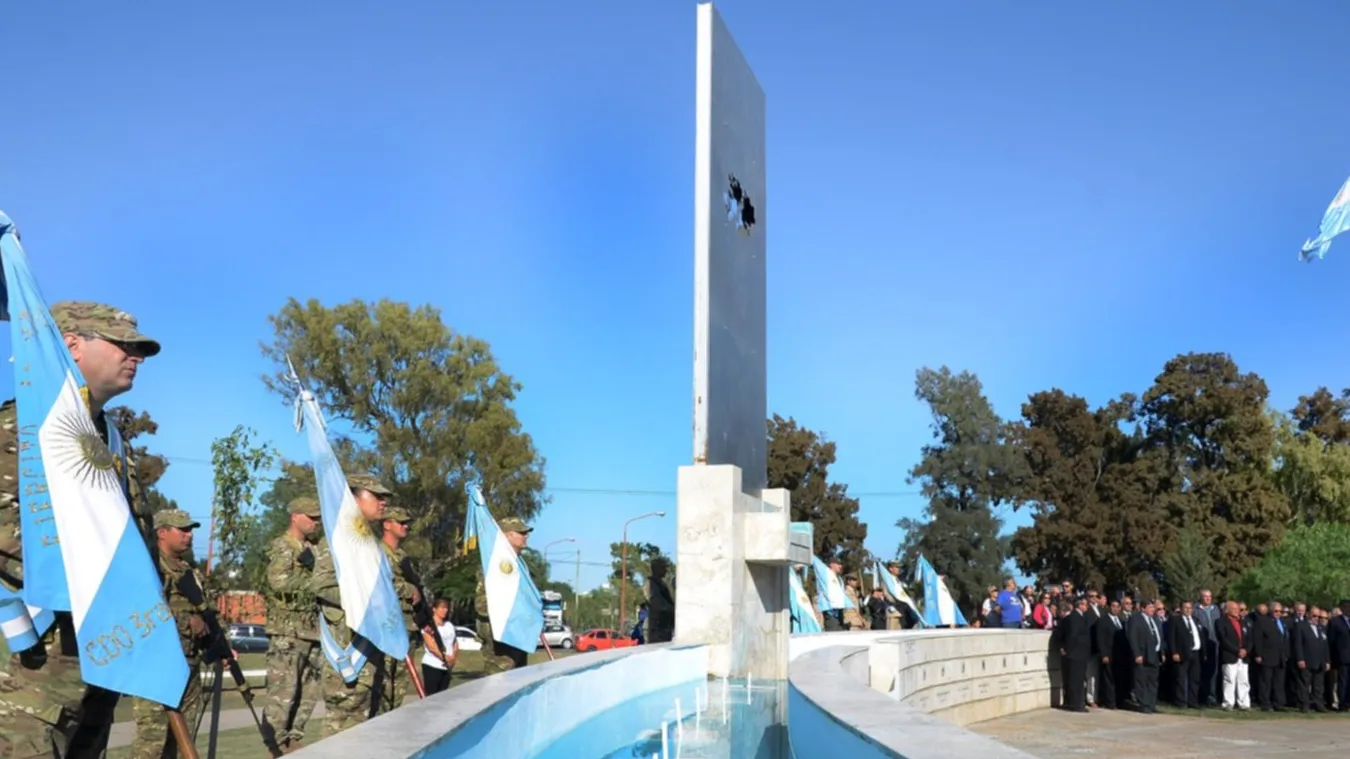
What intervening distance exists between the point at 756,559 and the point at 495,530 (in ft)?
7.76

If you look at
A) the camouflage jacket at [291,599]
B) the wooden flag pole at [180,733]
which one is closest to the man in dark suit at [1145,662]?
the camouflage jacket at [291,599]

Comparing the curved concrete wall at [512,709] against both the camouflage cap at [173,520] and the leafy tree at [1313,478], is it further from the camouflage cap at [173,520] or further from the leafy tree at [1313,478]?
the leafy tree at [1313,478]

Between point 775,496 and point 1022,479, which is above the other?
point 1022,479

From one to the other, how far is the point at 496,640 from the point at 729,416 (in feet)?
9.37

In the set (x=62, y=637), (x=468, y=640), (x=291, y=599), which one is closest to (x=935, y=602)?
(x=291, y=599)

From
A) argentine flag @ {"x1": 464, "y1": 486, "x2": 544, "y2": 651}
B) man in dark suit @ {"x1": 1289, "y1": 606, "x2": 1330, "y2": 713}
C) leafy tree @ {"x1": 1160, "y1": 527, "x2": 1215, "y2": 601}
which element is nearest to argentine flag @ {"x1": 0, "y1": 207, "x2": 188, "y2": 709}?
argentine flag @ {"x1": 464, "y1": 486, "x2": 544, "y2": 651}

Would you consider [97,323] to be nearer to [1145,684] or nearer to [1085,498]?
[1145,684]

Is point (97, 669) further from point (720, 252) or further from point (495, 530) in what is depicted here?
point (720, 252)

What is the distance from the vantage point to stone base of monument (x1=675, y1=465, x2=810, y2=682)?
9.27 meters

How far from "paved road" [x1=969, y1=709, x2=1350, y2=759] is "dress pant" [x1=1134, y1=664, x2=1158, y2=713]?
56 cm

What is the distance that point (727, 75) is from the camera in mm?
10844

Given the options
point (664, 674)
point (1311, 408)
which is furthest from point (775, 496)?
point (1311, 408)

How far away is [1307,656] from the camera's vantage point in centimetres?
1808

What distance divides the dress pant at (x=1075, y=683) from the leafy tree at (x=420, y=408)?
2214 cm
